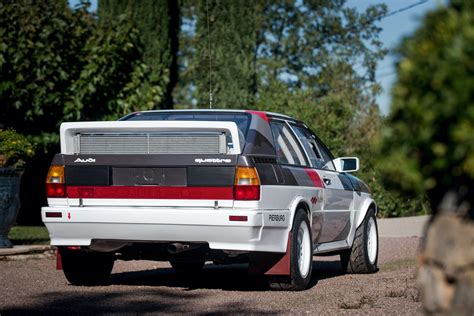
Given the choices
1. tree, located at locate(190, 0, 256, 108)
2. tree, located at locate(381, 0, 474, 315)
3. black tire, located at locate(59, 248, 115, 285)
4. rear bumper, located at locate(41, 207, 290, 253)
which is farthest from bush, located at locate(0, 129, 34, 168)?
tree, located at locate(190, 0, 256, 108)

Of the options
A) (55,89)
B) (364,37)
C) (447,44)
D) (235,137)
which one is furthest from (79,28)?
(364,37)

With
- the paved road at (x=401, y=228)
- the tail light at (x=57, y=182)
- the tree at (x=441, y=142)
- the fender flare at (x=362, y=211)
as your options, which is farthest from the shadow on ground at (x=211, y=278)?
the paved road at (x=401, y=228)

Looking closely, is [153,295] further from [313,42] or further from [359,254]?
[313,42]

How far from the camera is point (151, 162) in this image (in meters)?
7.93

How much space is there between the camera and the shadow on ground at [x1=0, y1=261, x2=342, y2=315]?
282 inches

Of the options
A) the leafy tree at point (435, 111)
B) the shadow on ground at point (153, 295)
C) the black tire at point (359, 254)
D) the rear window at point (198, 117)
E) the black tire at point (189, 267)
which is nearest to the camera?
the leafy tree at point (435, 111)

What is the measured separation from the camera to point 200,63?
31078 millimetres

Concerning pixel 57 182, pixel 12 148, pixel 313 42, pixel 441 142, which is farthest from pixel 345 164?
pixel 313 42

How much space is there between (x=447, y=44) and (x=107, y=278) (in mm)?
6828

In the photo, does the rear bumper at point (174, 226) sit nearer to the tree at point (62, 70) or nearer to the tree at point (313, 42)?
the tree at point (62, 70)

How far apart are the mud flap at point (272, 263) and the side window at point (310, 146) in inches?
63.8

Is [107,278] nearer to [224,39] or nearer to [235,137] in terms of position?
[235,137]

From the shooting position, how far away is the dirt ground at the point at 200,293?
283 inches

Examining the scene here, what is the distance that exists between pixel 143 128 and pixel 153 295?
1446 mm
